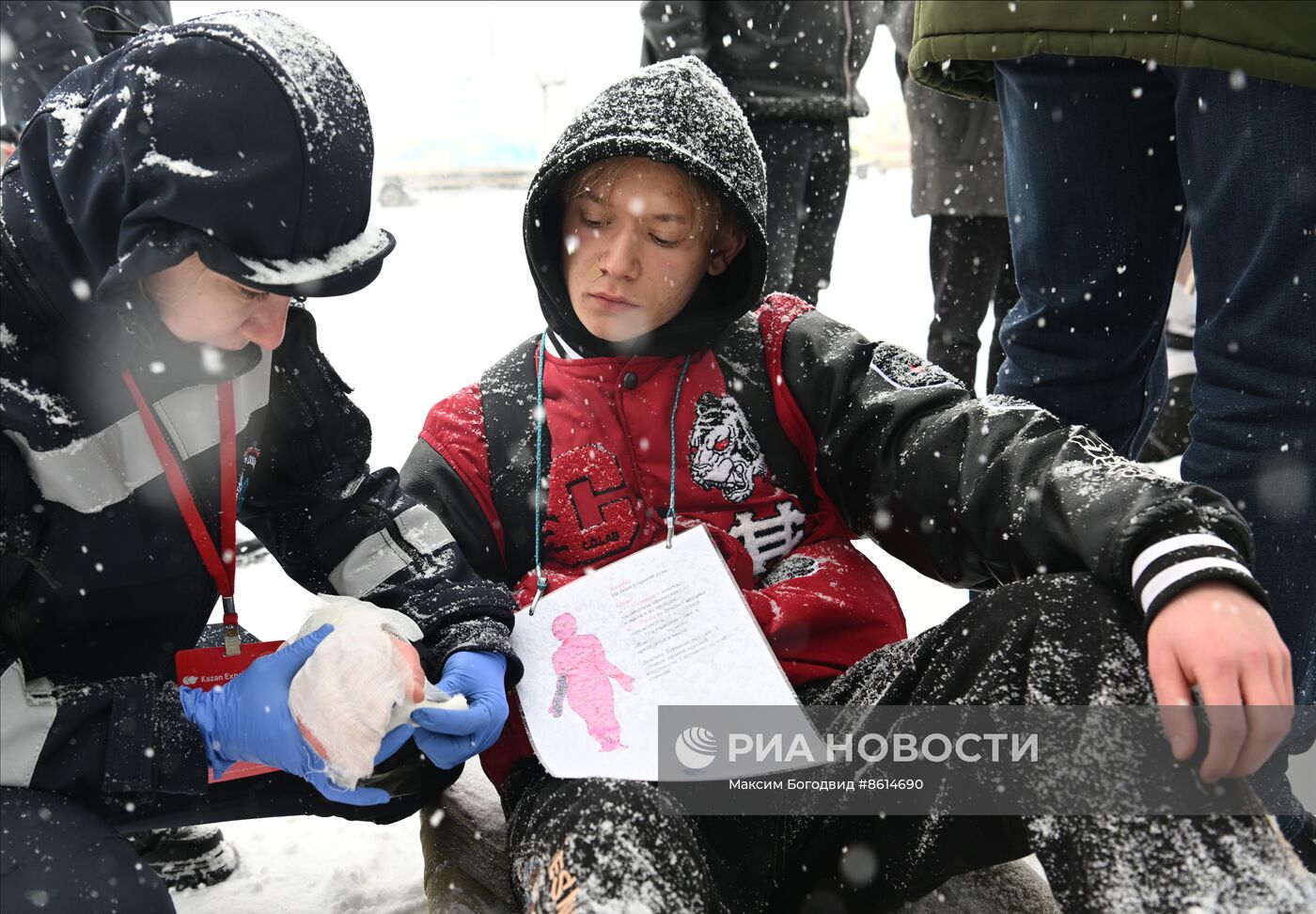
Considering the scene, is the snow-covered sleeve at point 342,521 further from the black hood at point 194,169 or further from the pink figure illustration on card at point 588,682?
the black hood at point 194,169

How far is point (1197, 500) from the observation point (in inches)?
44.6

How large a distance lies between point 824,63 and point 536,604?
2139mm

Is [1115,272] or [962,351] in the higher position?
[1115,272]

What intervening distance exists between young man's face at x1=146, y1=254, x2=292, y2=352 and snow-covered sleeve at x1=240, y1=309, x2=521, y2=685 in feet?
0.81

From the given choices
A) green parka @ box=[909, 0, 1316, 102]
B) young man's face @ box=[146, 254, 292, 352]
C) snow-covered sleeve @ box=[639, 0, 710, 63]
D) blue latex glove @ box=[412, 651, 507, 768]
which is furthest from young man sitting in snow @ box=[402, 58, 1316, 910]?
snow-covered sleeve @ box=[639, 0, 710, 63]

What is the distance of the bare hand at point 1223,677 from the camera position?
0.95 m

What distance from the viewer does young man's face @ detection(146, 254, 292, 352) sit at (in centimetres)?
112

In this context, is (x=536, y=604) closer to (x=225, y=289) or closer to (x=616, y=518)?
(x=616, y=518)

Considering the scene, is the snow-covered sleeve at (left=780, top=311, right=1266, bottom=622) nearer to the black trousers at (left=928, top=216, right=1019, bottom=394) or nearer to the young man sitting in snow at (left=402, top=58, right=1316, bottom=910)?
the young man sitting in snow at (left=402, top=58, right=1316, bottom=910)

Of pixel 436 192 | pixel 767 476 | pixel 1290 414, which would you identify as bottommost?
pixel 436 192

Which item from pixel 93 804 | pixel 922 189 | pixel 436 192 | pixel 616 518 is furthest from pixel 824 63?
pixel 436 192

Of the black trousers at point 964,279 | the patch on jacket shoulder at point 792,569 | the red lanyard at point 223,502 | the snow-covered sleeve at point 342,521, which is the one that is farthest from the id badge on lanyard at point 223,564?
the black trousers at point 964,279

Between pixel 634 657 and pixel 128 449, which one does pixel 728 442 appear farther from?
pixel 128 449

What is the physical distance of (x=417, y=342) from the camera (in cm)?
502
